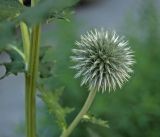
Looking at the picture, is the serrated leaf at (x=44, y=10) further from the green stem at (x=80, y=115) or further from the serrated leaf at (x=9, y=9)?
the green stem at (x=80, y=115)

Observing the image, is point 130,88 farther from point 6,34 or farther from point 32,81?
point 6,34

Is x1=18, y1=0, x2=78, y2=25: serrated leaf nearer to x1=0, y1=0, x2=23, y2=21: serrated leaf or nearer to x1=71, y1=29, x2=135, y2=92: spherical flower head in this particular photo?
x1=0, y1=0, x2=23, y2=21: serrated leaf

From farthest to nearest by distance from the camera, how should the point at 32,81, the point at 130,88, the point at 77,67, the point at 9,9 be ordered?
the point at 130,88, the point at 77,67, the point at 32,81, the point at 9,9

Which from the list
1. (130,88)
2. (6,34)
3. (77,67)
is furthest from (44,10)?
(130,88)

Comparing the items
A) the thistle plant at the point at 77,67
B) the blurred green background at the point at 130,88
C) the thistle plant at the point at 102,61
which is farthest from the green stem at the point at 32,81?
the blurred green background at the point at 130,88

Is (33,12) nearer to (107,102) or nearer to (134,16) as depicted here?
(107,102)
